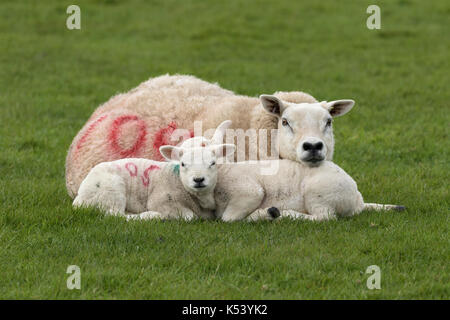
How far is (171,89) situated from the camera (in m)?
9.55

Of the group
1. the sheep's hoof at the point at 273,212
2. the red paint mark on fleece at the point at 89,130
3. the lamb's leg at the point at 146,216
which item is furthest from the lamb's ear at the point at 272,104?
the red paint mark on fleece at the point at 89,130

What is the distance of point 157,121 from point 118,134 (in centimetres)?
46

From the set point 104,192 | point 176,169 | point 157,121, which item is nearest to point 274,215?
point 176,169

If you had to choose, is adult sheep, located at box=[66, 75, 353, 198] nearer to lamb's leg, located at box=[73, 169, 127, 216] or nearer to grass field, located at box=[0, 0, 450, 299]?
grass field, located at box=[0, 0, 450, 299]

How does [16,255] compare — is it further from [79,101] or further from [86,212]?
[79,101]

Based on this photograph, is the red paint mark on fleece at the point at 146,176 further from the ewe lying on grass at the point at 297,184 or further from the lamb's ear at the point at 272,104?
the lamb's ear at the point at 272,104

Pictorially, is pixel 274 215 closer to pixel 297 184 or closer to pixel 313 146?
pixel 297 184

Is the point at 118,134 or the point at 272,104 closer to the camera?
the point at 272,104

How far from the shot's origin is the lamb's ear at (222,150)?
7.63m

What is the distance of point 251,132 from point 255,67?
8.45 meters

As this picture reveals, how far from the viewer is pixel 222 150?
7.69 metres

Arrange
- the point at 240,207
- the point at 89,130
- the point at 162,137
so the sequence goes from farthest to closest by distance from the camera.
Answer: the point at 89,130 < the point at 162,137 < the point at 240,207

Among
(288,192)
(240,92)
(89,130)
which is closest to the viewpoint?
(288,192)
